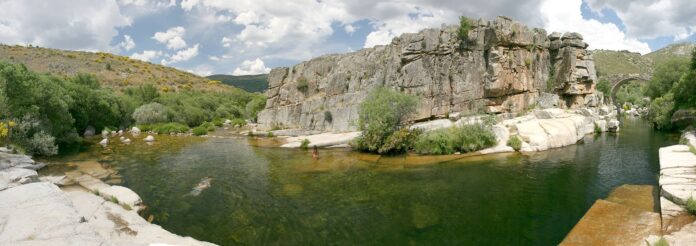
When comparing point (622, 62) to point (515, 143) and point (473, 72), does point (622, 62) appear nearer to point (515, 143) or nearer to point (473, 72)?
point (473, 72)

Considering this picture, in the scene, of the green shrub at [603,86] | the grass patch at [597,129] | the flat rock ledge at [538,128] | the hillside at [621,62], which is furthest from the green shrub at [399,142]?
the hillside at [621,62]

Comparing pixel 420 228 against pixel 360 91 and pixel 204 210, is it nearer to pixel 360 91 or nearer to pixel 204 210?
pixel 204 210

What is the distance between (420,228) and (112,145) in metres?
41.3

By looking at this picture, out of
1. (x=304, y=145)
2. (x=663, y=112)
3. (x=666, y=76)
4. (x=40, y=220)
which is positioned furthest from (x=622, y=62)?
(x=40, y=220)

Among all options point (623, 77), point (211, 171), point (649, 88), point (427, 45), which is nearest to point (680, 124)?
point (649, 88)

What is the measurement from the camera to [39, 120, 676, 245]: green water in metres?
14.9

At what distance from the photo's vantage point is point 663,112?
44.2m

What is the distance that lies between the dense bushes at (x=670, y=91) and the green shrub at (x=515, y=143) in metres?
19.8

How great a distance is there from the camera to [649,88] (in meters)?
60.3

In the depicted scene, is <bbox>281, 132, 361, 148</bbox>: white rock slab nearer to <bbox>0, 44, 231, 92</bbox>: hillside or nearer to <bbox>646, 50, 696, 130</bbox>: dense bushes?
<bbox>646, 50, 696, 130</bbox>: dense bushes

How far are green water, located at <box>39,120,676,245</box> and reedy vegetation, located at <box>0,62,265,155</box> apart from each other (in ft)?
12.3

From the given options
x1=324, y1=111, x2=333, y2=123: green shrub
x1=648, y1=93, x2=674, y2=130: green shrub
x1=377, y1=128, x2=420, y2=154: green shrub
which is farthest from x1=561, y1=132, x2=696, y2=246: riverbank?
x1=324, y1=111, x2=333, y2=123: green shrub

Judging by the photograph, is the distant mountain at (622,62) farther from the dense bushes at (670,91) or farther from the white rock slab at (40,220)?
the white rock slab at (40,220)

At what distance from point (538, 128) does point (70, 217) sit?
120 ft
